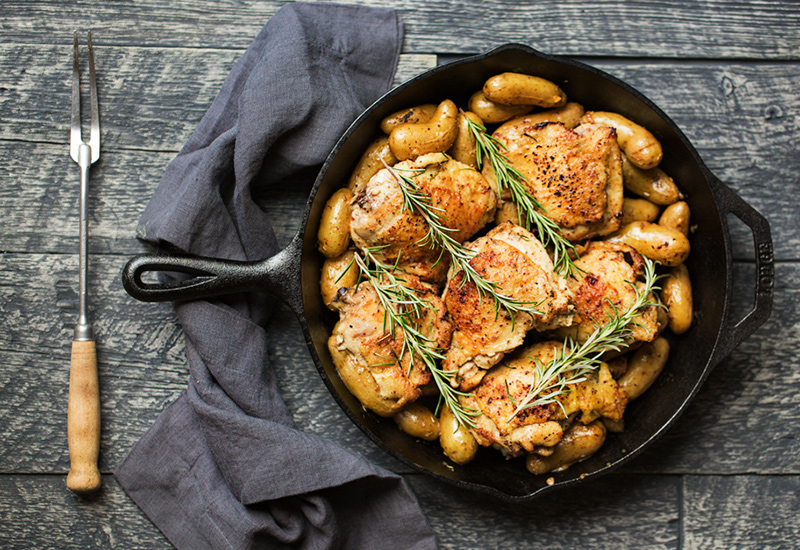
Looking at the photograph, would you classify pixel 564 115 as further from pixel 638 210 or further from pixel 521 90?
pixel 638 210

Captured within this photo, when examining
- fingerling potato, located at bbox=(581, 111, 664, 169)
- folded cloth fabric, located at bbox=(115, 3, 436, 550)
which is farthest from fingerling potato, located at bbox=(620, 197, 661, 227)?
folded cloth fabric, located at bbox=(115, 3, 436, 550)

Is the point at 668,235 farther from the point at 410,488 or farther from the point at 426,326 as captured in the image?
the point at 410,488

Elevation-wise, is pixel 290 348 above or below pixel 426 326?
below

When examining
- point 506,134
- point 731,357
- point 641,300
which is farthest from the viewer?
point 731,357

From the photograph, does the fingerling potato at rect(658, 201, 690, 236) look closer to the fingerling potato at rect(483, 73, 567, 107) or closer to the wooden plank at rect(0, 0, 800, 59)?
the fingerling potato at rect(483, 73, 567, 107)

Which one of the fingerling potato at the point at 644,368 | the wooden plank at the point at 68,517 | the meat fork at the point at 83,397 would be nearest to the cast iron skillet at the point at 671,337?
the fingerling potato at the point at 644,368

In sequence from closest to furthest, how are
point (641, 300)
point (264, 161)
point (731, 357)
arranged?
point (641, 300) < point (264, 161) < point (731, 357)

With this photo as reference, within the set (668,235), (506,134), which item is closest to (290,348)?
(506,134)
